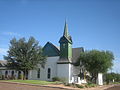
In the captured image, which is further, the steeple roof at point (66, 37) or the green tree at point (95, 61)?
the steeple roof at point (66, 37)

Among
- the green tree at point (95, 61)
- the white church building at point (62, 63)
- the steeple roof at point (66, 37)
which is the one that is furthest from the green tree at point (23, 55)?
the green tree at point (95, 61)

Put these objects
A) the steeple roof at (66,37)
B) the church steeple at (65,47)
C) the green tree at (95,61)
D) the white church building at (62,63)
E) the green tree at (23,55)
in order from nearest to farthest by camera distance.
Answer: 1. the green tree at (23,55)
2. the green tree at (95,61)
3. the white church building at (62,63)
4. the church steeple at (65,47)
5. the steeple roof at (66,37)

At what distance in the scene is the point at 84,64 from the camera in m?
43.7

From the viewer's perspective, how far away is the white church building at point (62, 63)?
42469 millimetres

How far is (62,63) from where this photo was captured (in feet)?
140

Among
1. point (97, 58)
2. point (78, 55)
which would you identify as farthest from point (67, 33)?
point (97, 58)

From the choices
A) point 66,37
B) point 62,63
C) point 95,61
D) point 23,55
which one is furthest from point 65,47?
A: point 23,55

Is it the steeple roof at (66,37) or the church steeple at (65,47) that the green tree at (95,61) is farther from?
the steeple roof at (66,37)

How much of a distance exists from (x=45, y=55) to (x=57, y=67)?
4.86 m

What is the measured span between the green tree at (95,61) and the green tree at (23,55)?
10.7m

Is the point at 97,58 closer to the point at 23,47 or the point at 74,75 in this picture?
the point at 74,75

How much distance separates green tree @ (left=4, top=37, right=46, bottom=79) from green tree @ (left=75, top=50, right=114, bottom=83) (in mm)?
10723

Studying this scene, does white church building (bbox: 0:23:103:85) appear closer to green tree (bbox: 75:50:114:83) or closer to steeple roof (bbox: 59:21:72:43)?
steeple roof (bbox: 59:21:72:43)

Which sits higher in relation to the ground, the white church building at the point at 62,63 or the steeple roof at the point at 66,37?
the steeple roof at the point at 66,37
